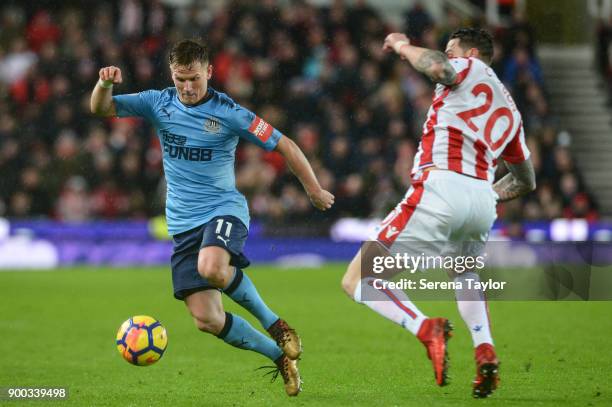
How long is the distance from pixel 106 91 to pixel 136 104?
256 mm

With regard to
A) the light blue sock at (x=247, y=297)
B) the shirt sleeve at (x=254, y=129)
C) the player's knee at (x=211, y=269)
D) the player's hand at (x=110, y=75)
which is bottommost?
the light blue sock at (x=247, y=297)

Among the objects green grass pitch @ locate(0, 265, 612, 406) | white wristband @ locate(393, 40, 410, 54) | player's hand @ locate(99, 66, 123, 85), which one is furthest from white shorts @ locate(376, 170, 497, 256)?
player's hand @ locate(99, 66, 123, 85)

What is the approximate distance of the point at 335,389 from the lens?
22.3ft

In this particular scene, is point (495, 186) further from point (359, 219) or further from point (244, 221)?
point (359, 219)

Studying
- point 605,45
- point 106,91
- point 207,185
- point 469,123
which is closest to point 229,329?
point 207,185

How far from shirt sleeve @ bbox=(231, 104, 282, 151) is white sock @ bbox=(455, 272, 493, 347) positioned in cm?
150

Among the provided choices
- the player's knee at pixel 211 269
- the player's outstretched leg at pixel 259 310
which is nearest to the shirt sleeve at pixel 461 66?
the player's knee at pixel 211 269

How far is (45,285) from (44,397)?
842 centimetres

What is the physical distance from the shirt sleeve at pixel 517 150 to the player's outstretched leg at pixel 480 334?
2.58 ft

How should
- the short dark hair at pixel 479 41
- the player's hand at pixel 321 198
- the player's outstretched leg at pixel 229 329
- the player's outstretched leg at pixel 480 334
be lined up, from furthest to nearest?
the player's outstretched leg at pixel 229 329 < the player's hand at pixel 321 198 < the short dark hair at pixel 479 41 < the player's outstretched leg at pixel 480 334

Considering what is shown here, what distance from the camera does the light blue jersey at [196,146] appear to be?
6.90 m

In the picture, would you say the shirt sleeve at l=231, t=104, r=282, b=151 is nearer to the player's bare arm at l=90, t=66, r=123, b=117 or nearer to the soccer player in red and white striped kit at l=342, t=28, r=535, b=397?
the player's bare arm at l=90, t=66, r=123, b=117

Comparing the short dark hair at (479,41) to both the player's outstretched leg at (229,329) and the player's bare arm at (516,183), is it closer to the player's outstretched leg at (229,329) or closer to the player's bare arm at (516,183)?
the player's bare arm at (516,183)

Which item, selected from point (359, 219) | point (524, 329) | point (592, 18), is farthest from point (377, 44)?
point (524, 329)
